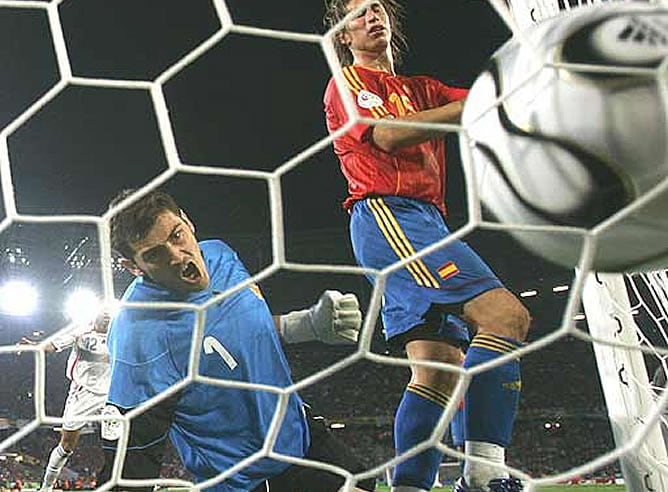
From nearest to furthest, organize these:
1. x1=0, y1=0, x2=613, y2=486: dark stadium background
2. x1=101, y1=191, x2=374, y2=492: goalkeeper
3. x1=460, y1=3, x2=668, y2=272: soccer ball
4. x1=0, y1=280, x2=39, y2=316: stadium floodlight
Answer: x1=460, y1=3, x2=668, y2=272: soccer ball, x1=101, y1=191, x2=374, y2=492: goalkeeper, x1=0, y1=0, x2=613, y2=486: dark stadium background, x1=0, y1=280, x2=39, y2=316: stadium floodlight

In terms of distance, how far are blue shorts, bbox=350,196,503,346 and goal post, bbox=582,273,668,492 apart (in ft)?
0.38

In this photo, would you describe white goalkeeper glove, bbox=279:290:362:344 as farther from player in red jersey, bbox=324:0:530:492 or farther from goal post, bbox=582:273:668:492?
goal post, bbox=582:273:668:492

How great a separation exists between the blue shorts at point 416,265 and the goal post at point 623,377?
0.11 m

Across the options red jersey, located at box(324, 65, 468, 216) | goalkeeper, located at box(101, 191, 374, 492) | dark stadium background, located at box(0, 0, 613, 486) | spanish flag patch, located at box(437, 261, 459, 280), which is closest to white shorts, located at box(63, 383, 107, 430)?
dark stadium background, located at box(0, 0, 613, 486)

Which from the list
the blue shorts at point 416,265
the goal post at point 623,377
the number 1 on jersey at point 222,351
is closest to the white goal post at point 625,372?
the goal post at point 623,377

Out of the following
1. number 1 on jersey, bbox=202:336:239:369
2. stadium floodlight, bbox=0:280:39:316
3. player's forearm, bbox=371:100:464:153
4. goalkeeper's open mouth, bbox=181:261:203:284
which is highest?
stadium floodlight, bbox=0:280:39:316

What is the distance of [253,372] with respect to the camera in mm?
1121

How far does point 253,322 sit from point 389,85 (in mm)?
374

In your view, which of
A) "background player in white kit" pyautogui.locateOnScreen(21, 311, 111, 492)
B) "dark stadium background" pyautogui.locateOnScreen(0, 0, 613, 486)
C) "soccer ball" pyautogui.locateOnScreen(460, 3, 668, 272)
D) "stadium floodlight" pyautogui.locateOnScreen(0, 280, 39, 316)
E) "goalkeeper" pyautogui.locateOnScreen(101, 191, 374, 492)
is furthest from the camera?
"stadium floodlight" pyautogui.locateOnScreen(0, 280, 39, 316)

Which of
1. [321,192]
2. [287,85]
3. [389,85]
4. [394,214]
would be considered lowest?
[394,214]

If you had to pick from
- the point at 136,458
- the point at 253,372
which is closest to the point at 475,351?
the point at 253,372

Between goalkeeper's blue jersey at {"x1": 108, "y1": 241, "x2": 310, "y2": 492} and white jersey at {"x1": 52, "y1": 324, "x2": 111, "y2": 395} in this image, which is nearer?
goalkeeper's blue jersey at {"x1": 108, "y1": 241, "x2": 310, "y2": 492}

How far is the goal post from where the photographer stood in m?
0.86

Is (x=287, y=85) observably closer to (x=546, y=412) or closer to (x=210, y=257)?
(x=210, y=257)
